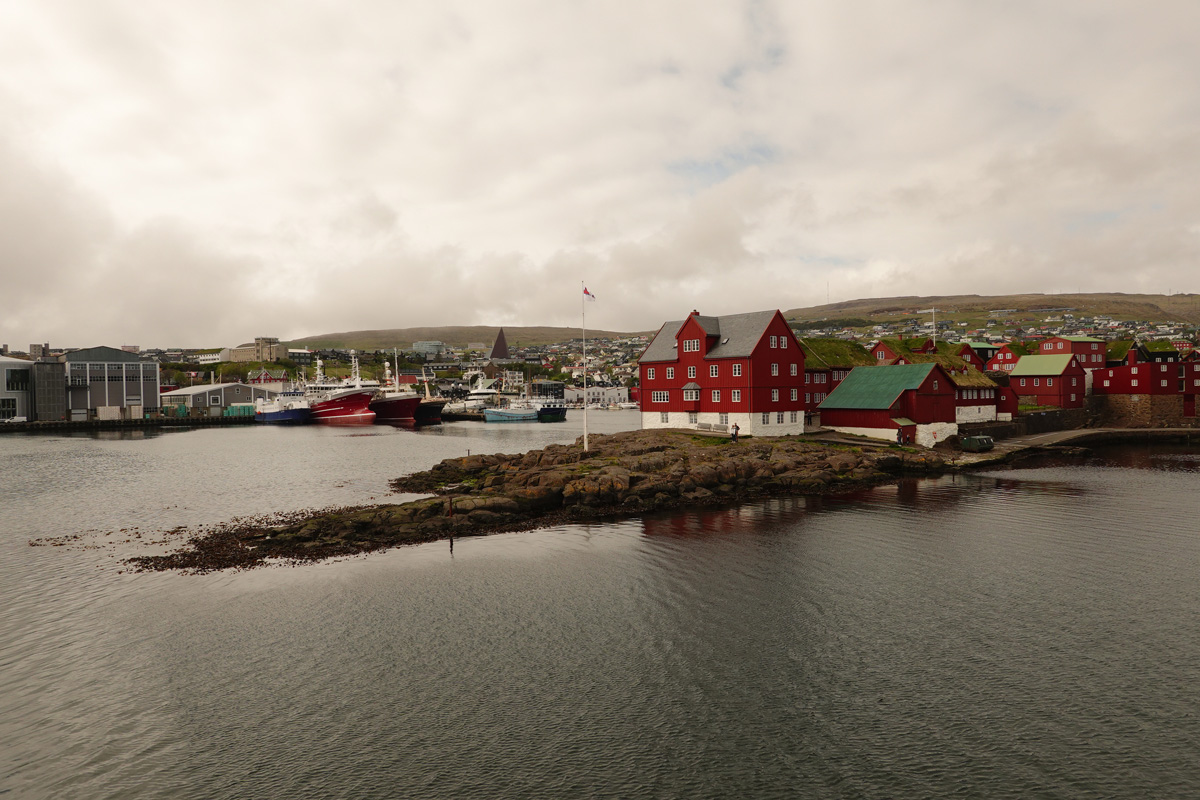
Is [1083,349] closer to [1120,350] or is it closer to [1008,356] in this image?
[1120,350]

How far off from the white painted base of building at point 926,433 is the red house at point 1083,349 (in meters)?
56.7

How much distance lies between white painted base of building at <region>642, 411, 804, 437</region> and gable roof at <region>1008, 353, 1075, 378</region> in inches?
1798

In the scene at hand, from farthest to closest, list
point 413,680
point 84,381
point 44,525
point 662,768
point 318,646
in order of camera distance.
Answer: point 84,381 < point 44,525 < point 318,646 < point 413,680 < point 662,768

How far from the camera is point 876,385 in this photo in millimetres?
64438

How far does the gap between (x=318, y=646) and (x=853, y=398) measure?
5739 cm

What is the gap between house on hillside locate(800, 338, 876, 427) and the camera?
6956 centimetres

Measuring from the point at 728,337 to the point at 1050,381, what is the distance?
52.6m

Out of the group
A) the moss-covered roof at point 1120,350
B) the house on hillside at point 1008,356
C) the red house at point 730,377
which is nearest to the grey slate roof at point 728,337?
the red house at point 730,377

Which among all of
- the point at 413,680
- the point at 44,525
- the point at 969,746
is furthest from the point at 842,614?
the point at 44,525

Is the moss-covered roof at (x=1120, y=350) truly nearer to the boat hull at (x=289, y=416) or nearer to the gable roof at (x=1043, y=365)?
the gable roof at (x=1043, y=365)

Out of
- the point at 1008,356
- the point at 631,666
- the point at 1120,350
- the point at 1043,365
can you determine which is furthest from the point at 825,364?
the point at 1120,350

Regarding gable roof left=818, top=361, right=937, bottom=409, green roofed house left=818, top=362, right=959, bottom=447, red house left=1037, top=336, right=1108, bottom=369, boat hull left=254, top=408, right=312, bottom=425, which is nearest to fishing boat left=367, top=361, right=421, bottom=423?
boat hull left=254, top=408, right=312, bottom=425

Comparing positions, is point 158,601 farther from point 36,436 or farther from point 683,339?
point 36,436

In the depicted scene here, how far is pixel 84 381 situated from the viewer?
134m
